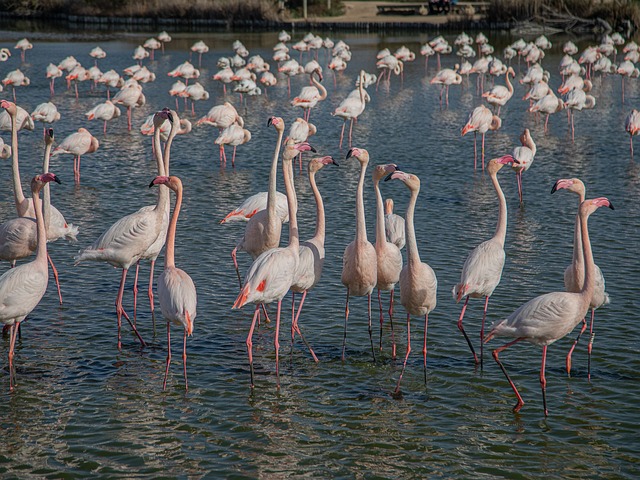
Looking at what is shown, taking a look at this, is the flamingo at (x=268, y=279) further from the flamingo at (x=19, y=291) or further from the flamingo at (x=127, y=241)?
the flamingo at (x=19, y=291)

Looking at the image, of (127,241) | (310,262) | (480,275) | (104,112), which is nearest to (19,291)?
(127,241)

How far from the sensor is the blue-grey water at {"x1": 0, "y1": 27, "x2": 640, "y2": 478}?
588 centimetres

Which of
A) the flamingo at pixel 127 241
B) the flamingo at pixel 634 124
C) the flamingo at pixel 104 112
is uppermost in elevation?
the flamingo at pixel 104 112

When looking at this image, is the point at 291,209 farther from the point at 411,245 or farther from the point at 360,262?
the point at 411,245

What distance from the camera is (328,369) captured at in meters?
7.27

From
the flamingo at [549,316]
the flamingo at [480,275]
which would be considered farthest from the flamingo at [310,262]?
the flamingo at [549,316]

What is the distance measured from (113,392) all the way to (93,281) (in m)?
2.83

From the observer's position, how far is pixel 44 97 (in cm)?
2255

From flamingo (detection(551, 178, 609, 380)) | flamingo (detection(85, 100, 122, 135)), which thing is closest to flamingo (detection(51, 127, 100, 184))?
flamingo (detection(85, 100, 122, 135))

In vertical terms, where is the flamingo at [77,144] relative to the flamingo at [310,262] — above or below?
above

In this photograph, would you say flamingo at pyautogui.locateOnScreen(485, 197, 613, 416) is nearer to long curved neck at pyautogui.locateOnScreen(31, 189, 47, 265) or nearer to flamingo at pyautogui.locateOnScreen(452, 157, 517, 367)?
flamingo at pyautogui.locateOnScreen(452, 157, 517, 367)

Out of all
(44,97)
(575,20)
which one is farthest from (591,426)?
(575,20)

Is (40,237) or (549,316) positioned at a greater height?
(40,237)

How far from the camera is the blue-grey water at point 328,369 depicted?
588cm
